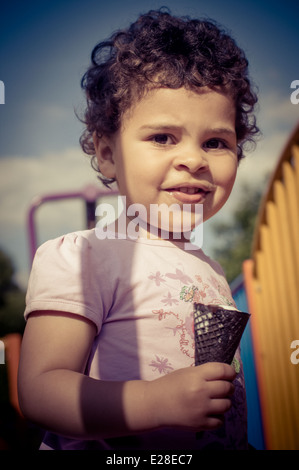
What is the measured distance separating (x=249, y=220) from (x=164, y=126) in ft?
43.8

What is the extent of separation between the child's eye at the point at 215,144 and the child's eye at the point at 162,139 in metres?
0.11

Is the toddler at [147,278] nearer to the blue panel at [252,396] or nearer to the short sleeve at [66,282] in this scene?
the short sleeve at [66,282]

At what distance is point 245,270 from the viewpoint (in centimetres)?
254

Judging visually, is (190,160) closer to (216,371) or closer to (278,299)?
(216,371)

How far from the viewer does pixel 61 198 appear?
306 centimetres

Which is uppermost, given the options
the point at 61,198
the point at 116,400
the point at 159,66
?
the point at 61,198

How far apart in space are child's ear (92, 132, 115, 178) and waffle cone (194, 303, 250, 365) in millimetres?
491

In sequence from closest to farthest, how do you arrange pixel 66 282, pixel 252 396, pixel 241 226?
pixel 66 282, pixel 252 396, pixel 241 226

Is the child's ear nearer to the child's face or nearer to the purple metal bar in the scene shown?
the child's face

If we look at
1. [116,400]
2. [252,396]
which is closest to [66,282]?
[116,400]

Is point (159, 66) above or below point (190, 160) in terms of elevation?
above

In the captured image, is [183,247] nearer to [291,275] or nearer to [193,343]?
[193,343]

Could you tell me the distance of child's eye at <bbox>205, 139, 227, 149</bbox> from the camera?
41.1 inches

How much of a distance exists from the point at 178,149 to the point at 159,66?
246 millimetres
